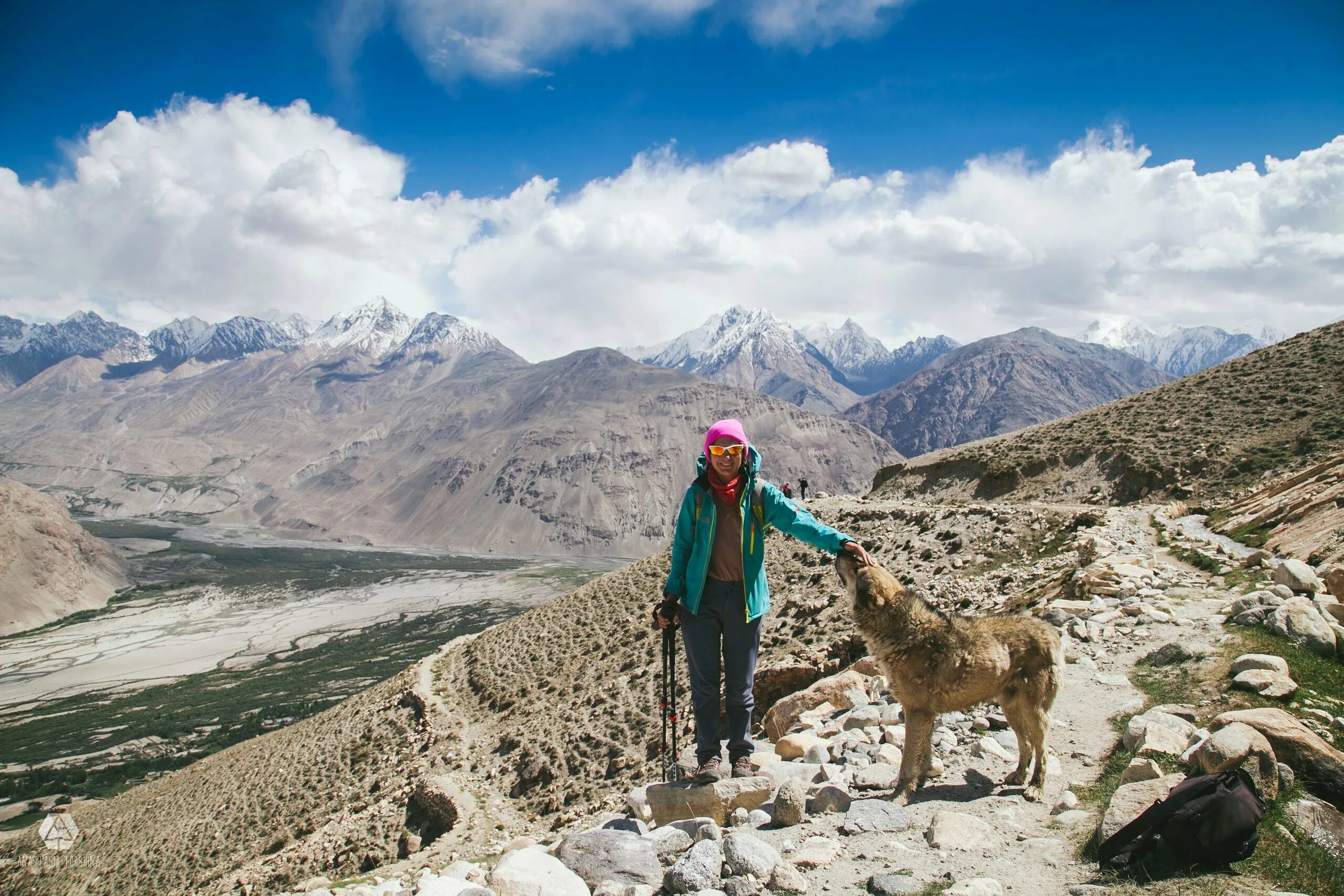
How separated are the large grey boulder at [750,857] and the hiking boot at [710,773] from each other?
1.69 meters

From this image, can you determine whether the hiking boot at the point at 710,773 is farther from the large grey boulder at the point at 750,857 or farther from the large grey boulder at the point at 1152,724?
the large grey boulder at the point at 1152,724

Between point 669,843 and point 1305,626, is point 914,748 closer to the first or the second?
point 669,843

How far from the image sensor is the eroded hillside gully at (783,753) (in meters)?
5.46

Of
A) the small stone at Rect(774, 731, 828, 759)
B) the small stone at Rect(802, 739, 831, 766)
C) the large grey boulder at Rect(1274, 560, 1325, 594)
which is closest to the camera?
the small stone at Rect(802, 739, 831, 766)

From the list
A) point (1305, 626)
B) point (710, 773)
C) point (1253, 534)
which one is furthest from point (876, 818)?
point (1253, 534)

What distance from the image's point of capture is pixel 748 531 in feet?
22.7

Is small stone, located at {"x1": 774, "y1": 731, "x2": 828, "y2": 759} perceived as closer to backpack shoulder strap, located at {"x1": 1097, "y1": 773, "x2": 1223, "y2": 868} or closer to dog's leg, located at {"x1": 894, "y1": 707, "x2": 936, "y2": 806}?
dog's leg, located at {"x1": 894, "y1": 707, "x2": 936, "y2": 806}

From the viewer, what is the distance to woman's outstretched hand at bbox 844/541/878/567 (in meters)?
6.52

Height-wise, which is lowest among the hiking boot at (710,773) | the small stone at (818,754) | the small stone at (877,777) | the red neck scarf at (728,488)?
the small stone at (818,754)

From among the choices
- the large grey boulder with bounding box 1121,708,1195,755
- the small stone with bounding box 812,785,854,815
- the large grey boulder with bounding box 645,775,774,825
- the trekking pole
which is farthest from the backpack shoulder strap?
the trekking pole

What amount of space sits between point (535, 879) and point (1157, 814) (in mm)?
4757

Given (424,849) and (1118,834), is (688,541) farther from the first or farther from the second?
(424,849)

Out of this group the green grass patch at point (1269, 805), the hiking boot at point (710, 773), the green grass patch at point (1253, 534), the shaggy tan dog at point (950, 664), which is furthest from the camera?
the green grass patch at point (1253, 534)

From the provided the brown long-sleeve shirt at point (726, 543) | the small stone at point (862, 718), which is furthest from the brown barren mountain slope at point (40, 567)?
the brown long-sleeve shirt at point (726, 543)
